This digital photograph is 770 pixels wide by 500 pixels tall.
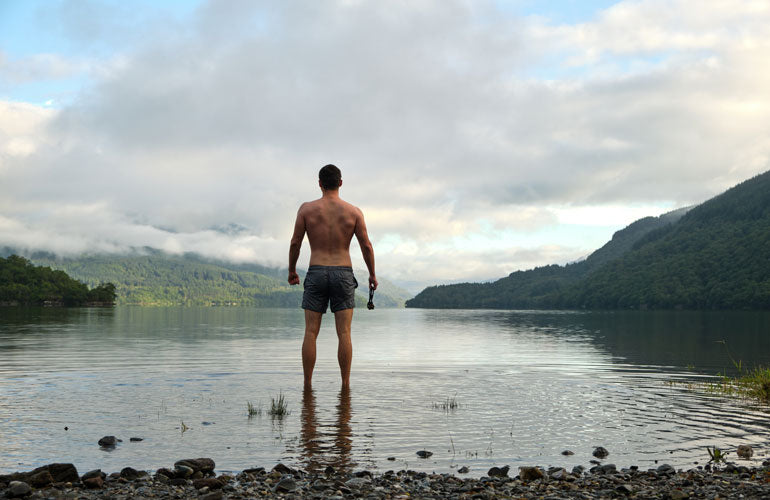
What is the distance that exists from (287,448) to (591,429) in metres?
4.68

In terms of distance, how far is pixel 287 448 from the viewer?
8.16 m

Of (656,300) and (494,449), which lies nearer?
(494,449)

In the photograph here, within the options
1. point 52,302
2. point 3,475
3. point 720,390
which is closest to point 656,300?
point 52,302

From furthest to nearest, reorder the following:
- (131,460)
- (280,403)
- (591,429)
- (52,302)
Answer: (52,302), (280,403), (591,429), (131,460)

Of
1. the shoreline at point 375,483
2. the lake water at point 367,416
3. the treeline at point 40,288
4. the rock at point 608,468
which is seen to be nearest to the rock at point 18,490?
the shoreline at point 375,483

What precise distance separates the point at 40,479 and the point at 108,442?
1.90m

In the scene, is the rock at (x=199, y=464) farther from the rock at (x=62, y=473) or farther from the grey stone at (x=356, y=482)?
the grey stone at (x=356, y=482)

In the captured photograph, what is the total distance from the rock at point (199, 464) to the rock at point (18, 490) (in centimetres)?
146

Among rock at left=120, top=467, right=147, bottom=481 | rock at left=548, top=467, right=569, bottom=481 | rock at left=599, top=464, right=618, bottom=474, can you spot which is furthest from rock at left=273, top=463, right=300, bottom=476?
rock at left=599, top=464, right=618, bottom=474

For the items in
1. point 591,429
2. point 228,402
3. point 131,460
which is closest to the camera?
point 131,460

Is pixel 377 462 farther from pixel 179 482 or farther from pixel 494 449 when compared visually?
pixel 179 482

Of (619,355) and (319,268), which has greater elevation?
(319,268)

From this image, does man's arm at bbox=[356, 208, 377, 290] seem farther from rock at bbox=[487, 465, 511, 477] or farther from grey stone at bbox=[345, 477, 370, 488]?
grey stone at bbox=[345, 477, 370, 488]

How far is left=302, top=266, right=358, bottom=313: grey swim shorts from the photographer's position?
12.5 metres
